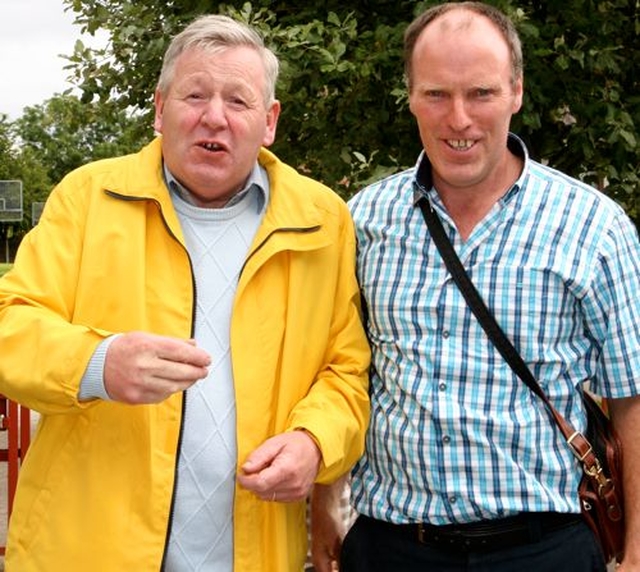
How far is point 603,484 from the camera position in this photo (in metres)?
2.67

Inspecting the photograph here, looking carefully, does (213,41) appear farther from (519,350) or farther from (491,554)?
(491,554)

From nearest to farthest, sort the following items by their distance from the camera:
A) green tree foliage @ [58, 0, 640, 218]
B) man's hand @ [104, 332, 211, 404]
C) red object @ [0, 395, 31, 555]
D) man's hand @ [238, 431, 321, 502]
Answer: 1. man's hand @ [104, 332, 211, 404]
2. man's hand @ [238, 431, 321, 502]
3. red object @ [0, 395, 31, 555]
4. green tree foliage @ [58, 0, 640, 218]

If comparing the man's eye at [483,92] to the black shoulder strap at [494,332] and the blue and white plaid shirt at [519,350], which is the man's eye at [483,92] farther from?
the black shoulder strap at [494,332]

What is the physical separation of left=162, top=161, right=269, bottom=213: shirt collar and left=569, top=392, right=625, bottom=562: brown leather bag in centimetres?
103

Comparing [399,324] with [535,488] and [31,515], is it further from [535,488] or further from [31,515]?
[31,515]

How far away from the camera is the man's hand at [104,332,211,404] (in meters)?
2.23

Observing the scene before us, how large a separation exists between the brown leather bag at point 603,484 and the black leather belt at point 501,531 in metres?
0.07

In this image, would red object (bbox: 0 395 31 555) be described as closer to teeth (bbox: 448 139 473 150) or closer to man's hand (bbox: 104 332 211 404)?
man's hand (bbox: 104 332 211 404)

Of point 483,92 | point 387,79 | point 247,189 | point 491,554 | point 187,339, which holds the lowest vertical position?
point 491,554

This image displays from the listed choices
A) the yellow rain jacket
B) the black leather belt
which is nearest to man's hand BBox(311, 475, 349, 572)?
the yellow rain jacket

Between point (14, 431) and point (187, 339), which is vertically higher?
point (187, 339)

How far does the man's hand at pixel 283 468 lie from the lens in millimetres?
2436

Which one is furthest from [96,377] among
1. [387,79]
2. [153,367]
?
[387,79]

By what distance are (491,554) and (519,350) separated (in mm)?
536
